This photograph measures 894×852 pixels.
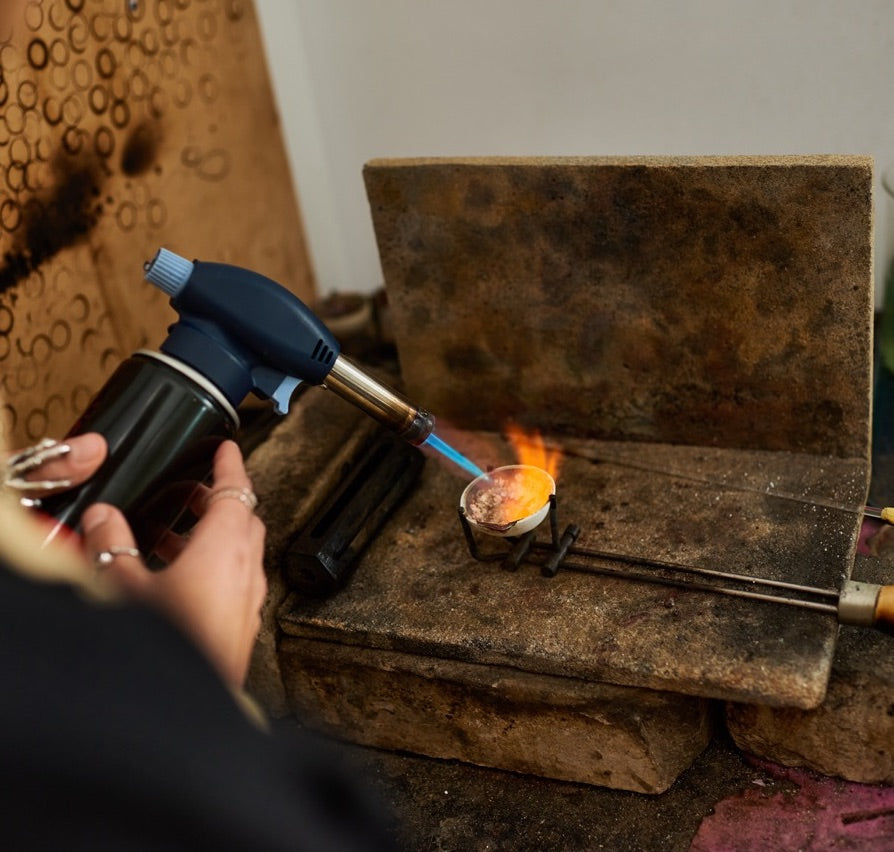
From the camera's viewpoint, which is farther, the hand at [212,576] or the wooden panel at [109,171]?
the wooden panel at [109,171]

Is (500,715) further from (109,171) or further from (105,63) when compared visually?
(105,63)

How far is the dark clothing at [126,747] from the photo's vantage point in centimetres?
91

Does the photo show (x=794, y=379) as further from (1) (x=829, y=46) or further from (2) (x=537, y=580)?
(1) (x=829, y=46)

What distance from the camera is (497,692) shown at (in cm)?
232

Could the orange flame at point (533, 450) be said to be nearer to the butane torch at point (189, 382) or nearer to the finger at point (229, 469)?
the butane torch at point (189, 382)

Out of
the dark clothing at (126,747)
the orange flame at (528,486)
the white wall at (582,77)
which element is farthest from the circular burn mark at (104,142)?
the dark clothing at (126,747)

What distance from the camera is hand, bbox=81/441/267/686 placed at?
1.35 meters

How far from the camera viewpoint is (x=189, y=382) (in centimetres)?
192

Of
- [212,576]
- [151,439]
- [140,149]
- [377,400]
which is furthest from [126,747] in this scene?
[140,149]

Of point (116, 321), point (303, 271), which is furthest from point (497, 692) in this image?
point (303, 271)

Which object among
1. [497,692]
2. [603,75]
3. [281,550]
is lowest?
[497,692]

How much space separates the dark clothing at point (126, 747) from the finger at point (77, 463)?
0.69 m

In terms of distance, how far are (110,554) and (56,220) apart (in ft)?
5.72

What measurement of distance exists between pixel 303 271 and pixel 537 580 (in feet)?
7.00
